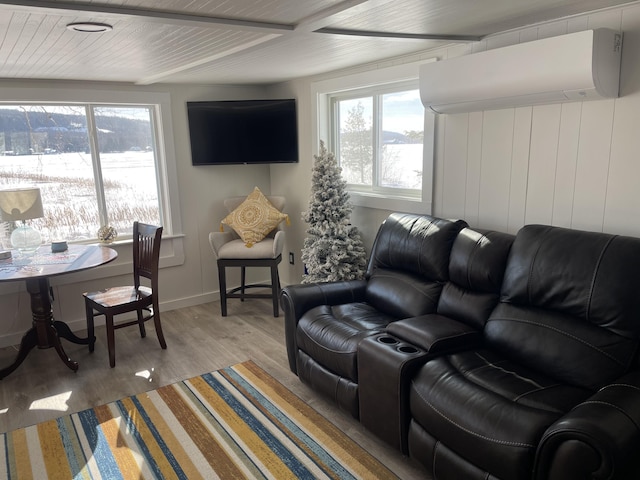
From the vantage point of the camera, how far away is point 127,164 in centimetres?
432

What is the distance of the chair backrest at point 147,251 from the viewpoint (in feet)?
11.5

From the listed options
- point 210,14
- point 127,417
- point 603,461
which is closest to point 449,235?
point 603,461

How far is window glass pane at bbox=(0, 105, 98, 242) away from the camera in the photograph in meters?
3.82

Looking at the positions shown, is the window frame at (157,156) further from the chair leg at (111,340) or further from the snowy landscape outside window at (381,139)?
the snowy landscape outside window at (381,139)

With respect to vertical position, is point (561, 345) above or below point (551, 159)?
below

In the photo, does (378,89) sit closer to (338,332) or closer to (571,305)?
(338,332)

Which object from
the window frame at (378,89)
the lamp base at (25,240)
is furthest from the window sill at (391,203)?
the lamp base at (25,240)

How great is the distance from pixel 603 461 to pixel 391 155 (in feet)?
8.92

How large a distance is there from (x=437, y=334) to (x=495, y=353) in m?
0.31

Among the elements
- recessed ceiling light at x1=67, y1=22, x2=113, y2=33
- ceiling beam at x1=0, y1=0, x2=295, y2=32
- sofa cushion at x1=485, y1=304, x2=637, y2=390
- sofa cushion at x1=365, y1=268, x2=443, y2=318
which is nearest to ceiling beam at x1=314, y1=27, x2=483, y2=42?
ceiling beam at x1=0, y1=0, x2=295, y2=32

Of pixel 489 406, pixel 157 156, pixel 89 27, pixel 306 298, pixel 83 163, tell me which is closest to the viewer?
pixel 489 406

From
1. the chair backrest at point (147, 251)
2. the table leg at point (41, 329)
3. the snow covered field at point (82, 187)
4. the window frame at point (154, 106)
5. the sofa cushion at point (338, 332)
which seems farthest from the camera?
the snow covered field at point (82, 187)

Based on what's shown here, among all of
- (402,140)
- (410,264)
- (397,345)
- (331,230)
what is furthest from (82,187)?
(397,345)

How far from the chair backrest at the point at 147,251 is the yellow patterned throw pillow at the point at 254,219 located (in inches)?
36.1
